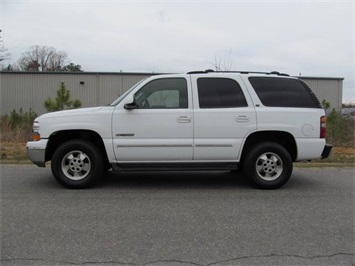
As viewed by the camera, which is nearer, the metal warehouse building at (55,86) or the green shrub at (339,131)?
the green shrub at (339,131)

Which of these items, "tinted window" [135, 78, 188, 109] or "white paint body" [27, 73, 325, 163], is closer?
"white paint body" [27, 73, 325, 163]

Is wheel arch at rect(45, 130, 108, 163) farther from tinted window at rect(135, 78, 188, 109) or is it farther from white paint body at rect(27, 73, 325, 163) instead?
tinted window at rect(135, 78, 188, 109)

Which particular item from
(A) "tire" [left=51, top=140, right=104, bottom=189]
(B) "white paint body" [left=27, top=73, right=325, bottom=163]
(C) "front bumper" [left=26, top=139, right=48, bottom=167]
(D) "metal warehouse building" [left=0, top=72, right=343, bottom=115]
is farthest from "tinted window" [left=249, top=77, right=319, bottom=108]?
(D) "metal warehouse building" [left=0, top=72, right=343, bottom=115]

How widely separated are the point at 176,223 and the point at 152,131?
7.05 ft

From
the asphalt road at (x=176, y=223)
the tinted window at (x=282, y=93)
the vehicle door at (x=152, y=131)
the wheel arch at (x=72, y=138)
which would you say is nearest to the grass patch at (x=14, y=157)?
the asphalt road at (x=176, y=223)

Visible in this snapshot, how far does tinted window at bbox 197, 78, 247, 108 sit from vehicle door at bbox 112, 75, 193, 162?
307 millimetres

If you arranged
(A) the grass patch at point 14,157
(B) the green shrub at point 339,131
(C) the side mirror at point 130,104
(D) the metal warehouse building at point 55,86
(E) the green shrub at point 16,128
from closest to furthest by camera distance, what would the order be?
(C) the side mirror at point 130,104, (A) the grass patch at point 14,157, (B) the green shrub at point 339,131, (E) the green shrub at point 16,128, (D) the metal warehouse building at point 55,86

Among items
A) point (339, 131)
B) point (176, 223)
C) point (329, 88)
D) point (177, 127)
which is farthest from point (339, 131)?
point (329, 88)

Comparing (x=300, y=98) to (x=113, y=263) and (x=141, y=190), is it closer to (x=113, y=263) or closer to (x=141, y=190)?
(x=141, y=190)

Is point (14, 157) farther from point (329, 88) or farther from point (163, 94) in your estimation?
point (329, 88)

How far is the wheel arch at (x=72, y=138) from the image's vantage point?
22.7ft

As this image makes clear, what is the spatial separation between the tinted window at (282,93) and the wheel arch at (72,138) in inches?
117

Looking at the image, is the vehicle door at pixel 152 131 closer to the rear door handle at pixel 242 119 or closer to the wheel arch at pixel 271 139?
the rear door handle at pixel 242 119

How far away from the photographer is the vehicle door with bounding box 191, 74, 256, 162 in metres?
6.79
